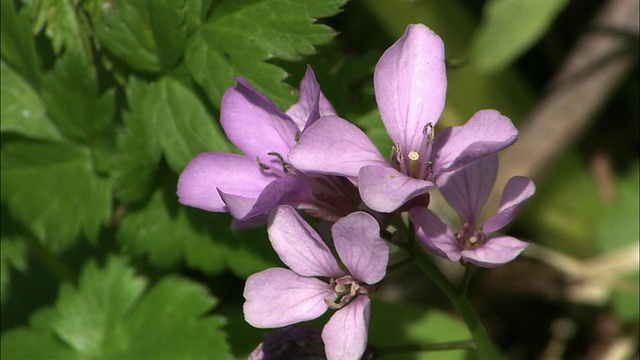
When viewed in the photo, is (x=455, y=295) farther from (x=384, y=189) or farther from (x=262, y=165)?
(x=262, y=165)

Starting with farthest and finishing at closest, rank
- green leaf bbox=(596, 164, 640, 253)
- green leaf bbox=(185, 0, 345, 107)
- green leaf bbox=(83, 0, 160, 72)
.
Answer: green leaf bbox=(596, 164, 640, 253)
green leaf bbox=(83, 0, 160, 72)
green leaf bbox=(185, 0, 345, 107)

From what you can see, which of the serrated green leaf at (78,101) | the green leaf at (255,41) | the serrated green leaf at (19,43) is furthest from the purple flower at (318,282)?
the serrated green leaf at (19,43)

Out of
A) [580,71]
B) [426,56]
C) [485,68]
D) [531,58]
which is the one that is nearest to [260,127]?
[426,56]

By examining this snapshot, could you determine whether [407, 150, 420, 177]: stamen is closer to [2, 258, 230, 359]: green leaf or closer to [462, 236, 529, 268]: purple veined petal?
[462, 236, 529, 268]: purple veined petal

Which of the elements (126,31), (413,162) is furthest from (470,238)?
(126,31)

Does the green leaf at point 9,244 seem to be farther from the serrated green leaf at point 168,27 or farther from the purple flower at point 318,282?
the purple flower at point 318,282

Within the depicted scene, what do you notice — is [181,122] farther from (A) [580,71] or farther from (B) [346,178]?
(A) [580,71]

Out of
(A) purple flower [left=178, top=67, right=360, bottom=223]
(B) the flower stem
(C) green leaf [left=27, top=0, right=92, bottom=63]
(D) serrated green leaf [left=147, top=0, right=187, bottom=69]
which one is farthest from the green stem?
(C) green leaf [left=27, top=0, right=92, bottom=63]
